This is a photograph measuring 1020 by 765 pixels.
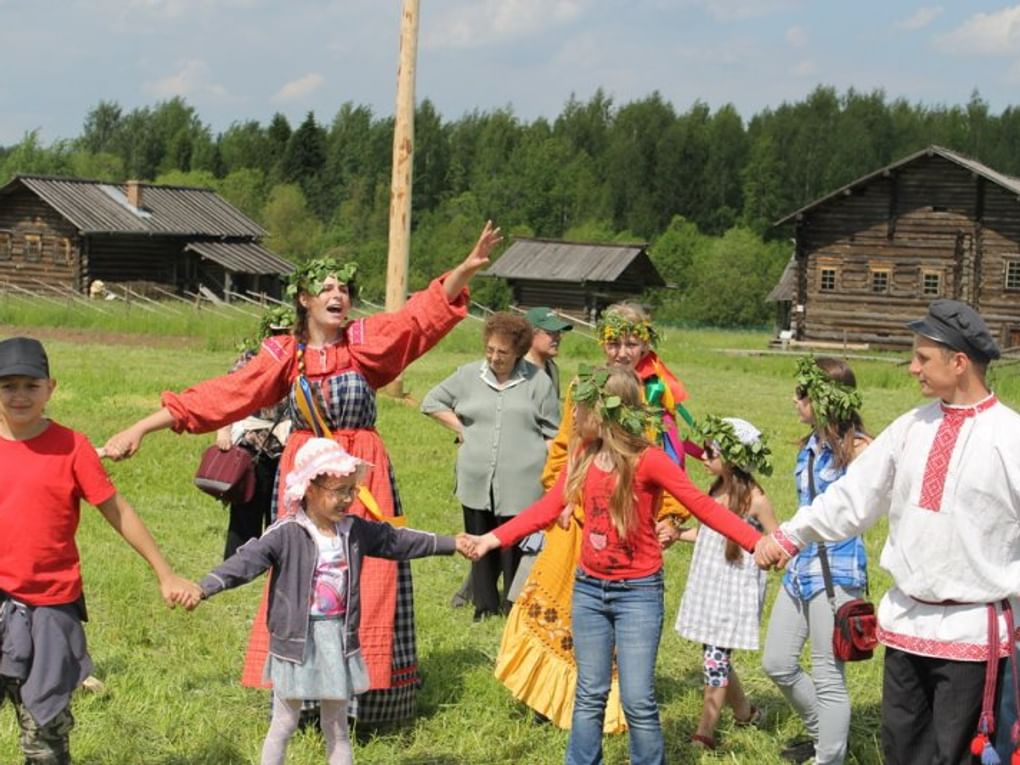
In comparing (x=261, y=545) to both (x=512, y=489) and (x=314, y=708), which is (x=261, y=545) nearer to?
(x=314, y=708)

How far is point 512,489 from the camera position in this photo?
8359 millimetres

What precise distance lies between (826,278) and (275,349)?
40.6 metres

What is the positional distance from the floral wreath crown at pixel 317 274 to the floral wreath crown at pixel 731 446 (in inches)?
65.3

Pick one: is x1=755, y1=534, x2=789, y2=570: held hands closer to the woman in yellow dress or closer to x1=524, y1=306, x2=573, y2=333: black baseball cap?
the woman in yellow dress

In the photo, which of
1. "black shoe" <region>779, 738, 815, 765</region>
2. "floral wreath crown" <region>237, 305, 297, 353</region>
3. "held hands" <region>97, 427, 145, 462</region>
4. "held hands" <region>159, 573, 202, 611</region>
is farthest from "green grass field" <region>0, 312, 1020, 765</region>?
"floral wreath crown" <region>237, 305, 297, 353</region>

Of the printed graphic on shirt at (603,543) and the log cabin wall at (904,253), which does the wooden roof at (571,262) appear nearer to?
the log cabin wall at (904,253)

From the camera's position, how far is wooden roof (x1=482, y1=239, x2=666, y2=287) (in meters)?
57.5

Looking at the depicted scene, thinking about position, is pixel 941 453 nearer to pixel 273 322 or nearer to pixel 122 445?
pixel 122 445

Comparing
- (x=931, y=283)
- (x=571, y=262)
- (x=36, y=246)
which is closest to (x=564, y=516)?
(x=931, y=283)

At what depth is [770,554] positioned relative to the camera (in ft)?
16.8

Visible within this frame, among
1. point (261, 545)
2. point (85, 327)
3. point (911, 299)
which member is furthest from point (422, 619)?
point (911, 299)

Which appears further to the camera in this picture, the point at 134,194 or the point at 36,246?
the point at 134,194

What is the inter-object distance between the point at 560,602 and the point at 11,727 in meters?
2.42

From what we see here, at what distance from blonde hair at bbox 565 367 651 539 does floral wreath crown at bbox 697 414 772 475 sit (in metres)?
0.61
